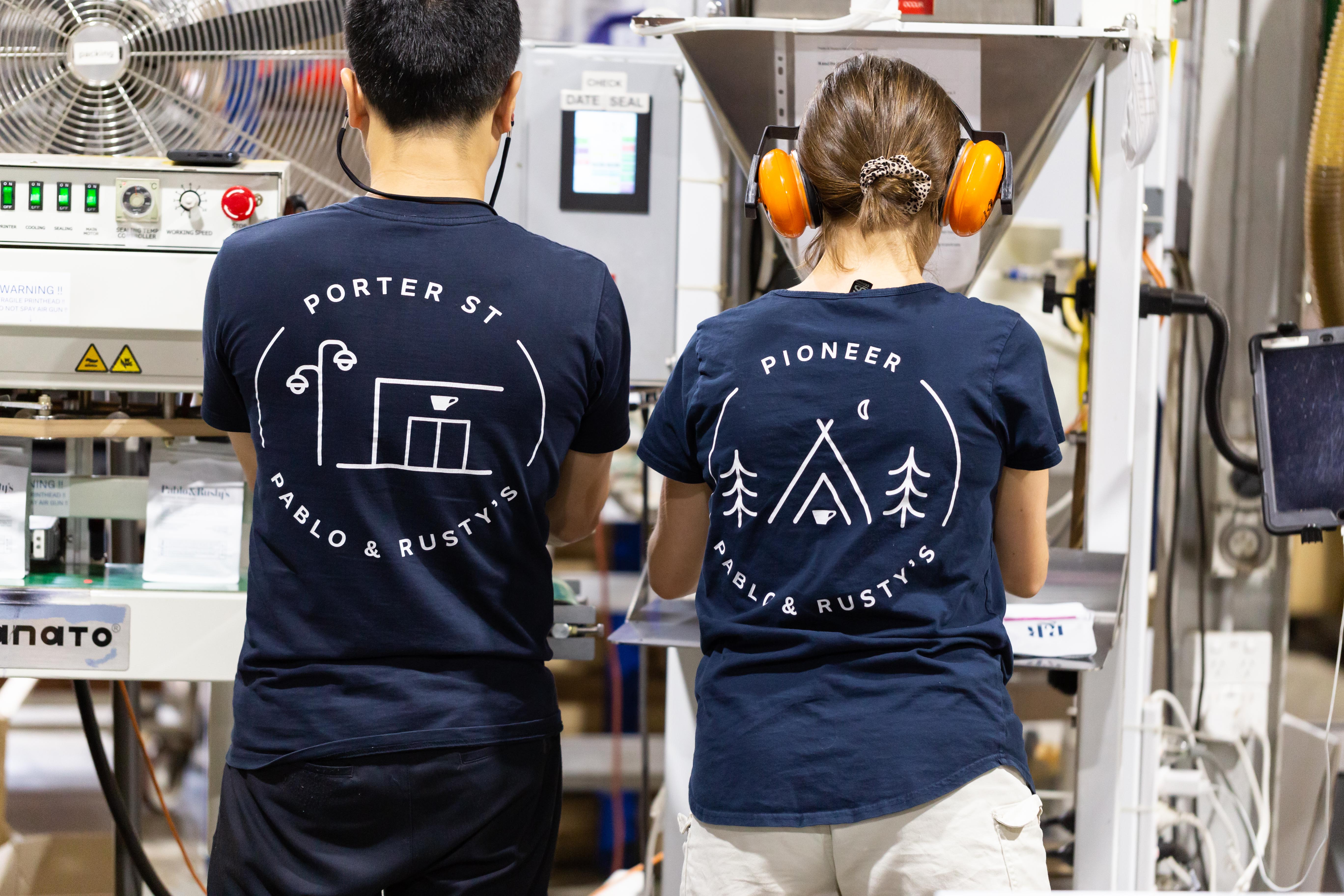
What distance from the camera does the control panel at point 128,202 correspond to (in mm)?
1469

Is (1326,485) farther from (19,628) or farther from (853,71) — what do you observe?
(19,628)

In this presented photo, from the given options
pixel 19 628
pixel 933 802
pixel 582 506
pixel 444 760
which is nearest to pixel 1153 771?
pixel 933 802

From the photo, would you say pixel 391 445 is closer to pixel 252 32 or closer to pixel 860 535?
pixel 860 535

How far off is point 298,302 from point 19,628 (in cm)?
84

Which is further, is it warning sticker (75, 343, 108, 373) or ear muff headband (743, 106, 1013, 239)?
Answer: warning sticker (75, 343, 108, 373)

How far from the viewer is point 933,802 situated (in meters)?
0.97

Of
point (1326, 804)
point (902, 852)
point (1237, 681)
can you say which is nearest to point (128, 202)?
point (902, 852)

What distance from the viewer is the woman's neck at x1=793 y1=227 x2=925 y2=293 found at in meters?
1.03

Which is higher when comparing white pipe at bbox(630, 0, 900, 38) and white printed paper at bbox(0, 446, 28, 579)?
white pipe at bbox(630, 0, 900, 38)

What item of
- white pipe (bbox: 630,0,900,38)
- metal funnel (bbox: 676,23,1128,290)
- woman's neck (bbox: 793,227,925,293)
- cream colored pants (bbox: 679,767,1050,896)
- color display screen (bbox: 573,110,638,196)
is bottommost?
cream colored pants (bbox: 679,767,1050,896)

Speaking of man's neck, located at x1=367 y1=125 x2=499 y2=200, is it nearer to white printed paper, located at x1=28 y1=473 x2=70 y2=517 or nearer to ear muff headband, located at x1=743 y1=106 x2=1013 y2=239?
ear muff headband, located at x1=743 y1=106 x2=1013 y2=239

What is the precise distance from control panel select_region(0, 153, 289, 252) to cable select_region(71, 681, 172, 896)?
2.78ft

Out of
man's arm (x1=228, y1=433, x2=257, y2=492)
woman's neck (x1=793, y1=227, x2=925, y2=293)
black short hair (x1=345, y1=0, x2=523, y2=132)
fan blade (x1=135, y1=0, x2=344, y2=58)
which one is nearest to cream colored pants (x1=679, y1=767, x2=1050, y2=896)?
woman's neck (x1=793, y1=227, x2=925, y2=293)

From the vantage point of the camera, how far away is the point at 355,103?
3.53 ft
